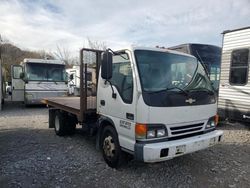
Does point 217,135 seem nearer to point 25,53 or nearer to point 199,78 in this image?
point 199,78

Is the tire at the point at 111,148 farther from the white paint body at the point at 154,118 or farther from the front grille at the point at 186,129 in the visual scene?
the front grille at the point at 186,129

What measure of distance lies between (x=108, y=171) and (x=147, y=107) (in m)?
1.63

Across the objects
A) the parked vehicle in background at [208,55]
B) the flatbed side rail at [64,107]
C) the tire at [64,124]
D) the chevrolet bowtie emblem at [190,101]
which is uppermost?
the parked vehicle in background at [208,55]

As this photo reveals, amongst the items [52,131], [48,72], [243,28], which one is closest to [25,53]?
[48,72]

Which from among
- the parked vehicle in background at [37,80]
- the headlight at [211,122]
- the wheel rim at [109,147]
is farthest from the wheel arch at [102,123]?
the parked vehicle in background at [37,80]

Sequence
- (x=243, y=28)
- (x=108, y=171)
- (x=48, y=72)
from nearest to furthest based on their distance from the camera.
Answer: (x=108, y=171), (x=243, y=28), (x=48, y=72)

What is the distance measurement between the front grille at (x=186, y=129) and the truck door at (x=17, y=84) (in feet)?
38.7

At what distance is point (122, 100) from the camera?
168 inches

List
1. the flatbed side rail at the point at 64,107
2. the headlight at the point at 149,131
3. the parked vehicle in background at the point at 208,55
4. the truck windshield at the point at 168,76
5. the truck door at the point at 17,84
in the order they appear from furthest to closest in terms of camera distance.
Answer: the truck door at the point at 17,84
the parked vehicle in background at the point at 208,55
the flatbed side rail at the point at 64,107
the truck windshield at the point at 168,76
the headlight at the point at 149,131

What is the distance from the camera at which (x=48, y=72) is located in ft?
45.3

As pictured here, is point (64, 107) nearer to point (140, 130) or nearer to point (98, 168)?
point (98, 168)

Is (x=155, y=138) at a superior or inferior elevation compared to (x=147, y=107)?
inferior

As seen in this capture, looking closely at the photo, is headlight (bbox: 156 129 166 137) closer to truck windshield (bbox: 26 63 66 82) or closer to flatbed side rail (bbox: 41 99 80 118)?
flatbed side rail (bbox: 41 99 80 118)

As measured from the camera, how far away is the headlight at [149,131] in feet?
12.4
